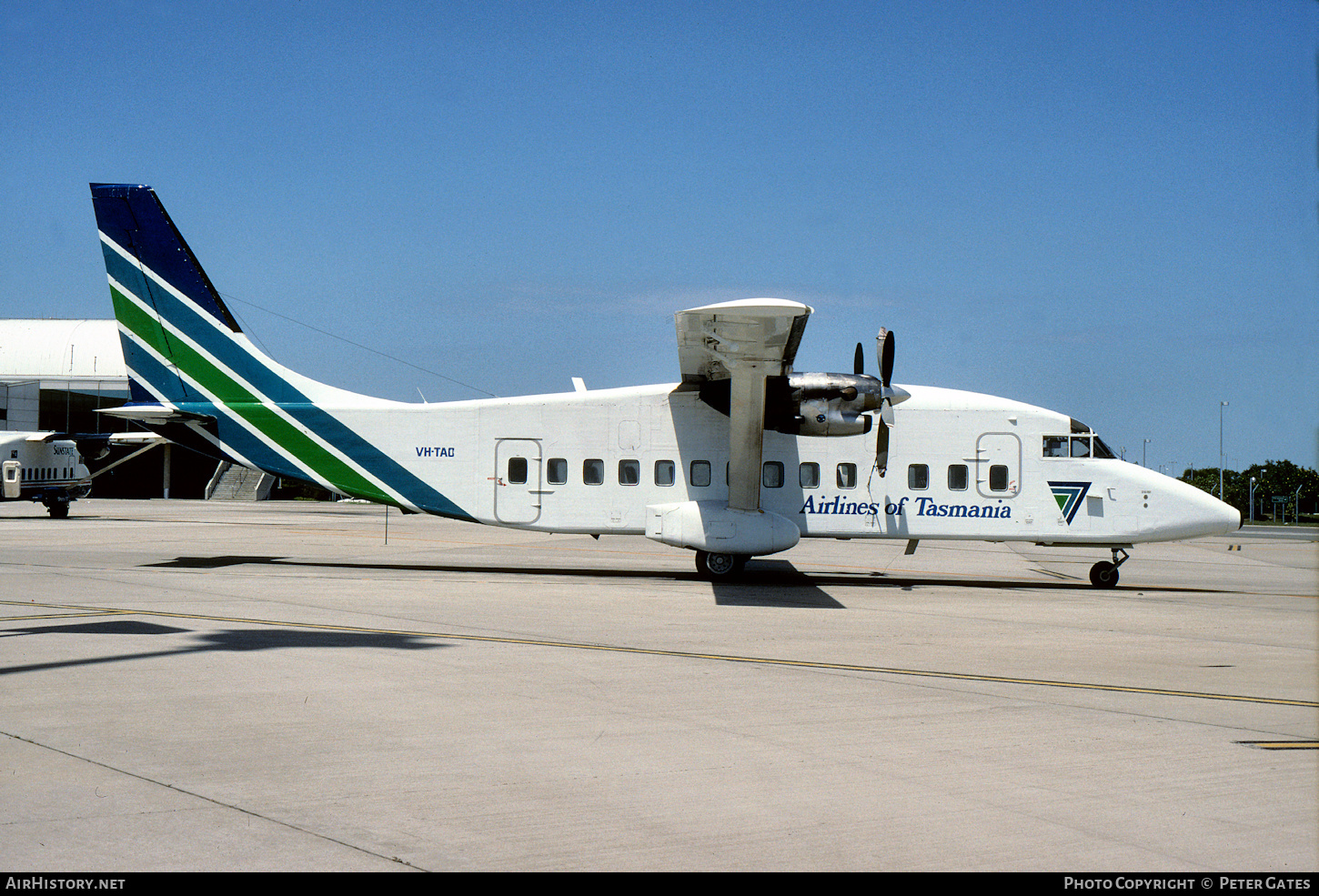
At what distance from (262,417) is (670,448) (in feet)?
27.0

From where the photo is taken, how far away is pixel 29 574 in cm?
1650

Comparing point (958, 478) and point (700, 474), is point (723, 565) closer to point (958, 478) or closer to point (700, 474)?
point (700, 474)

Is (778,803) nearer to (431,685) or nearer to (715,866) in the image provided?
(715,866)

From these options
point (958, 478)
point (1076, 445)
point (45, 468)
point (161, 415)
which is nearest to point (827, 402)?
point (958, 478)

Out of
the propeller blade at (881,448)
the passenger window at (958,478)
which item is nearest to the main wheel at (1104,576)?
the passenger window at (958,478)

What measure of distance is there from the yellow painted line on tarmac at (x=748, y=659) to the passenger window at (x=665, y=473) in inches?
321

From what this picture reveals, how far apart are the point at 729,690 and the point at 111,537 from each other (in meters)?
25.5

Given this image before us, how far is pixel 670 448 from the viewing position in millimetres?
18734

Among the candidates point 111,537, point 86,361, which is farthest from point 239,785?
point 86,361

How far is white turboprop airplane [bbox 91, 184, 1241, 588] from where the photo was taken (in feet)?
58.5

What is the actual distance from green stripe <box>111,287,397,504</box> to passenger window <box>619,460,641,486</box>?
15.5ft

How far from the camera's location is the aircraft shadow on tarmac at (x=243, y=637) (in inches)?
383

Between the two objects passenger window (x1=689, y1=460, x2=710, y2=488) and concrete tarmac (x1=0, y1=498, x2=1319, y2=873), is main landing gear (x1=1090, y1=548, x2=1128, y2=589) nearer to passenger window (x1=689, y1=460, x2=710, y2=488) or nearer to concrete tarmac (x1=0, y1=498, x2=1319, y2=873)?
concrete tarmac (x1=0, y1=498, x2=1319, y2=873)

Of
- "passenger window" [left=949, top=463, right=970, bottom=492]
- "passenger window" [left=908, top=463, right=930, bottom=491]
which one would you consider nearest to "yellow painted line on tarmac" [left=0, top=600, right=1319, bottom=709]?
"passenger window" [left=908, top=463, right=930, bottom=491]
